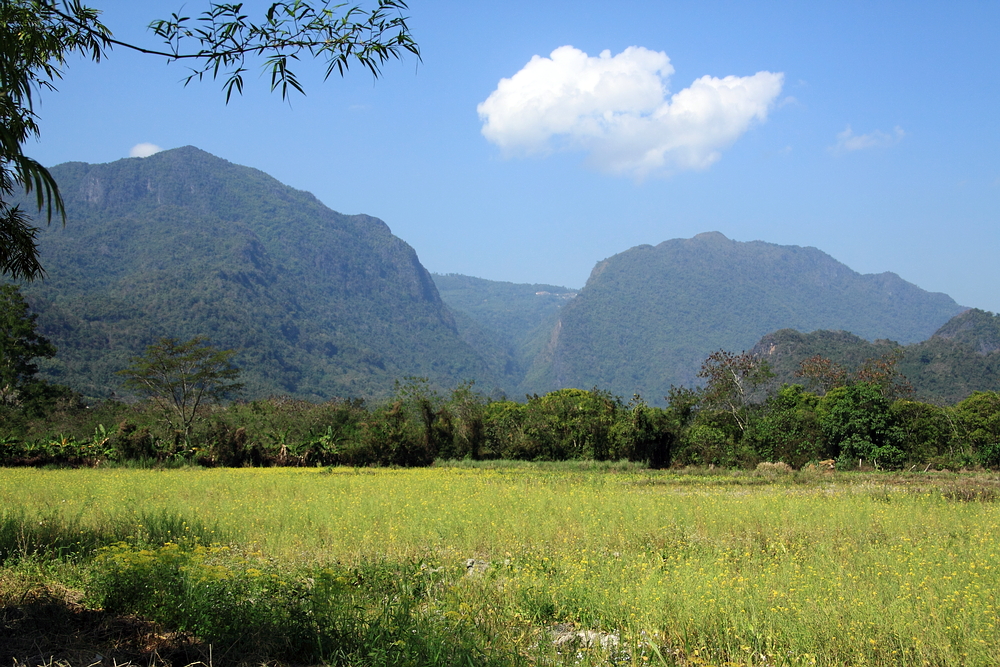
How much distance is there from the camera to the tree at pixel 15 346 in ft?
116

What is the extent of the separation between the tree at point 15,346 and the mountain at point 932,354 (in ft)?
173

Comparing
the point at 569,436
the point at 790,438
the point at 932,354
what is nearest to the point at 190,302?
the point at 569,436

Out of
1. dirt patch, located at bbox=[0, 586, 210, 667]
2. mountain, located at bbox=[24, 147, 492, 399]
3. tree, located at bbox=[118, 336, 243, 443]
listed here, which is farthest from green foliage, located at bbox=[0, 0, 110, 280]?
mountain, located at bbox=[24, 147, 492, 399]

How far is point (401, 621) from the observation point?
5.13 m

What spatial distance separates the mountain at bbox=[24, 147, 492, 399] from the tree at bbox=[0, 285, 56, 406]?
66.9 ft

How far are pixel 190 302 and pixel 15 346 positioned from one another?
86361mm

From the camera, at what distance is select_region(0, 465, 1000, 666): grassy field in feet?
16.7

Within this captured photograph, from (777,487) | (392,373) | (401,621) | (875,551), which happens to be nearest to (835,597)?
(875,551)

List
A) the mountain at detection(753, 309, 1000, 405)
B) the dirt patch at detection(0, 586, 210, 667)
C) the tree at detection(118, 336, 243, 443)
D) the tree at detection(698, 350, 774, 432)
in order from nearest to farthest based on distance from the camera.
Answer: the dirt patch at detection(0, 586, 210, 667), the tree at detection(118, 336, 243, 443), the tree at detection(698, 350, 774, 432), the mountain at detection(753, 309, 1000, 405)

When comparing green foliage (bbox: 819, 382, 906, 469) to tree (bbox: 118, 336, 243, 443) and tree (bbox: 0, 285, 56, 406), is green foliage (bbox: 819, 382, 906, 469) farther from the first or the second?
tree (bbox: 0, 285, 56, 406)

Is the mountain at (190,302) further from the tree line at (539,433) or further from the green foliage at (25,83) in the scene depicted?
the green foliage at (25,83)

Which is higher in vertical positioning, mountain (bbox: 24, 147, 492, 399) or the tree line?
mountain (bbox: 24, 147, 492, 399)

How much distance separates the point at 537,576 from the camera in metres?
7.17

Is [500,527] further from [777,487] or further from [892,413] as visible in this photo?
[892,413]
